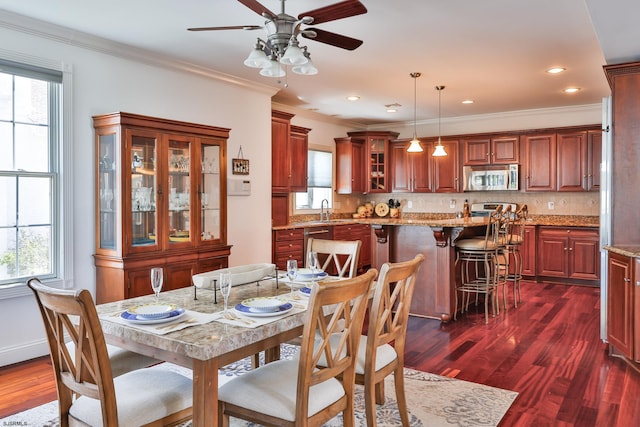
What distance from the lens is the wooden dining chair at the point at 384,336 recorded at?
2.19 metres

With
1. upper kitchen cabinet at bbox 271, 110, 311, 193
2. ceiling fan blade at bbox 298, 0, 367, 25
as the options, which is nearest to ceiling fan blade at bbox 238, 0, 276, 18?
ceiling fan blade at bbox 298, 0, 367, 25

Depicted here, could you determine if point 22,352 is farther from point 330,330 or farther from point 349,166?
point 349,166

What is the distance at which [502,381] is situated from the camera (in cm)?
327

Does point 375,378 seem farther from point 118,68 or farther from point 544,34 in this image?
point 118,68

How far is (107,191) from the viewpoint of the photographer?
3.98 m

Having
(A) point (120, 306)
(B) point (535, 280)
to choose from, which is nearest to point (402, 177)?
(B) point (535, 280)

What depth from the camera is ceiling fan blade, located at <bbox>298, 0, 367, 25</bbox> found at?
243 cm

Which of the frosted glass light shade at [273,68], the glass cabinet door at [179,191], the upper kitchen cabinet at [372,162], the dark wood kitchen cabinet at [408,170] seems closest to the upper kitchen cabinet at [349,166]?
the upper kitchen cabinet at [372,162]

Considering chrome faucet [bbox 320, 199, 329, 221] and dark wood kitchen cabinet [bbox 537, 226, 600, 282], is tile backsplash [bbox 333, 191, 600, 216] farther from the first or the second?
dark wood kitchen cabinet [bbox 537, 226, 600, 282]

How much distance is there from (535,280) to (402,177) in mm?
2729

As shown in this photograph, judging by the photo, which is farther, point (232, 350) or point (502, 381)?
point (502, 381)

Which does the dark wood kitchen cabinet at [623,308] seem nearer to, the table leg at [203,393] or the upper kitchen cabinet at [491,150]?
the table leg at [203,393]

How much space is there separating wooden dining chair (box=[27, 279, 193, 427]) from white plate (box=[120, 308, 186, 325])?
0.21m

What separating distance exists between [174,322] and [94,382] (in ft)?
1.20
